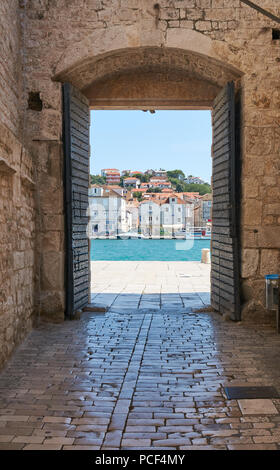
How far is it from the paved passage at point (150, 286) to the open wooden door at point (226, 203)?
0.76 m

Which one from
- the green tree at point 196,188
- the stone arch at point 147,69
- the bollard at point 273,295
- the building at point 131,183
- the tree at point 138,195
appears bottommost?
the bollard at point 273,295

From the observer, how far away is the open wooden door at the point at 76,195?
5793mm

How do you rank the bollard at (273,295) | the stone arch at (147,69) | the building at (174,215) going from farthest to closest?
the building at (174,215) → the stone arch at (147,69) → the bollard at (273,295)

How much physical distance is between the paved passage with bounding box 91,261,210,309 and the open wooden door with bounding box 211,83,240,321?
76 centimetres

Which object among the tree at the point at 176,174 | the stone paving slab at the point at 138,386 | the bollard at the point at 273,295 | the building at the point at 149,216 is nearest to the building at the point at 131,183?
the tree at the point at 176,174

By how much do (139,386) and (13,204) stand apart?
2.34m

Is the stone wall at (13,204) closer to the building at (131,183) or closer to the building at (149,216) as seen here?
the building at (149,216)

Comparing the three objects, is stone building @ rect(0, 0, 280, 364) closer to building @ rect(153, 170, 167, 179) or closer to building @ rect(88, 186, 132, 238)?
building @ rect(88, 186, 132, 238)

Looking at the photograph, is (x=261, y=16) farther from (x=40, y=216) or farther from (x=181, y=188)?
(x=181, y=188)

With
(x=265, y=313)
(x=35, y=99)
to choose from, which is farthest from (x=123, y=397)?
(x=35, y=99)

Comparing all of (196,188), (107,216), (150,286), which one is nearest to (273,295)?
(150,286)

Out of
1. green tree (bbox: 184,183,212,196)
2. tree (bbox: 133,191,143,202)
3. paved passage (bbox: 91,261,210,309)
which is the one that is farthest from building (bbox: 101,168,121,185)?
paved passage (bbox: 91,261,210,309)

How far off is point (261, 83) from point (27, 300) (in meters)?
4.29

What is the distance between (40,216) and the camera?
229 inches
